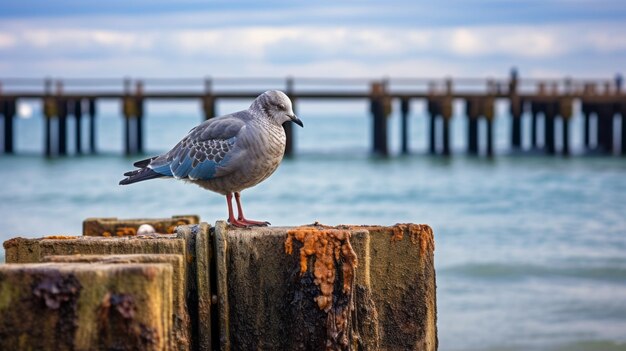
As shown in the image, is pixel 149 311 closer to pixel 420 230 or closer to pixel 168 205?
pixel 420 230

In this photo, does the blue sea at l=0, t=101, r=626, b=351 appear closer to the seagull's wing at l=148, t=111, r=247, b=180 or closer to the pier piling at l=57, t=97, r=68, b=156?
Result: the pier piling at l=57, t=97, r=68, b=156

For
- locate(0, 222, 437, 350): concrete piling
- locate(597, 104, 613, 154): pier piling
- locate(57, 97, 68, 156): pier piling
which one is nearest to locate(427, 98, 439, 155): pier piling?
locate(597, 104, 613, 154): pier piling

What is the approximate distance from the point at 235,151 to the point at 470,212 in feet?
A: 65.1

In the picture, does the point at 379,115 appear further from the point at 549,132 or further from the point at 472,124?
the point at 549,132

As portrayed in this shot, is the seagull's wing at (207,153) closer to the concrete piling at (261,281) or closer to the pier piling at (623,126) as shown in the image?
the concrete piling at (261,281)

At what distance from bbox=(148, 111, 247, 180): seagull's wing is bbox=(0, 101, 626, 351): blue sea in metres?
5.58

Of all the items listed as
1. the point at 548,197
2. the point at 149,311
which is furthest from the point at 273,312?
the point at 548,197

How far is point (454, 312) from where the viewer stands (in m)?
12.9

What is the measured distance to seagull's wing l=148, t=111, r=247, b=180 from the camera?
5926mm

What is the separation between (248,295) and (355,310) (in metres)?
0.47

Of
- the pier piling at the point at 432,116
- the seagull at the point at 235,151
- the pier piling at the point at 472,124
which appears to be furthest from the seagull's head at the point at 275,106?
the pier piling at the point at 472,124

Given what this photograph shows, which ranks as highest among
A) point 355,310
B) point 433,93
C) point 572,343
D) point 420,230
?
point 433,93

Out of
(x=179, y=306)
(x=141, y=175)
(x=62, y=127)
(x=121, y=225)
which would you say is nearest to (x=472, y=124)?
(x=62, y=127)

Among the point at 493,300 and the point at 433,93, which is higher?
the point at 433,93
